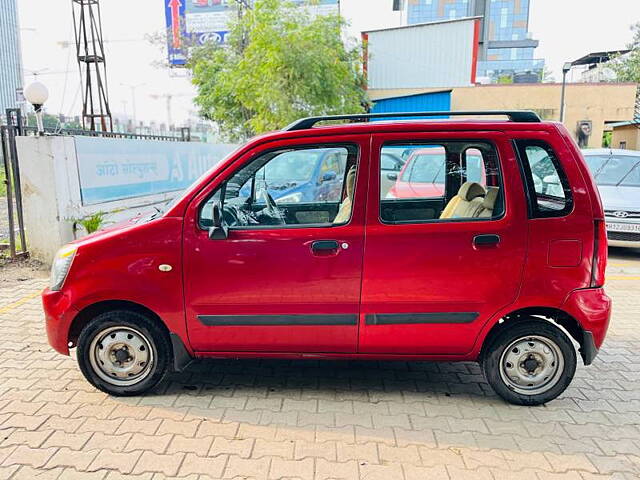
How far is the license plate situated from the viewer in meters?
8.03

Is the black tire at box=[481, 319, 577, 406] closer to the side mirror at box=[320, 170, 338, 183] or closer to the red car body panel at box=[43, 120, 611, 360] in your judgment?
the red car body panel at box=[43, 120, 611, 360]

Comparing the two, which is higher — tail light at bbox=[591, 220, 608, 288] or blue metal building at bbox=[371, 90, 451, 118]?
blue metal building at bbox=[371, 90, 451, 118]

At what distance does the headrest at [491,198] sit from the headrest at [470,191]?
0.19 ft

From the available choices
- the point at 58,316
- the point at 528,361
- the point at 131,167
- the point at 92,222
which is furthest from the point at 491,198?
the point at 131,167

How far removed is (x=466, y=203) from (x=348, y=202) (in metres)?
0.81

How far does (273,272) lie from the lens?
335 centimetres

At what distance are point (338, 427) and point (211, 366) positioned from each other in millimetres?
1374

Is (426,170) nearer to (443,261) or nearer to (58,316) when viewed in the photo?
(443,261)

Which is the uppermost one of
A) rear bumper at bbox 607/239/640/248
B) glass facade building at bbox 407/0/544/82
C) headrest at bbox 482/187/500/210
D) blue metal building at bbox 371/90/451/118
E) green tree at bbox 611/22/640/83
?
glass facade building at bbox 407/0/544/82

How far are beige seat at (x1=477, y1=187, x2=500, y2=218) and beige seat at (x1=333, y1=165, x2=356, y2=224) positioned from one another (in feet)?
2.80

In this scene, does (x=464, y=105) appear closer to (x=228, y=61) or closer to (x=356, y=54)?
(x=356, y=54)

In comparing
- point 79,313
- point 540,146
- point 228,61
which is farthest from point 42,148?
point 228,61

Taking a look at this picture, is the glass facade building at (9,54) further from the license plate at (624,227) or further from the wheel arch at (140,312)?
the wheel arch at (140,312)

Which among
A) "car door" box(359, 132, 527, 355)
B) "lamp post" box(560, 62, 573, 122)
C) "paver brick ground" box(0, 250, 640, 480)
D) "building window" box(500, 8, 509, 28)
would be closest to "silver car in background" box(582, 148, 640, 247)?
"paver brick ground" box(0, 250, 640, 480)
